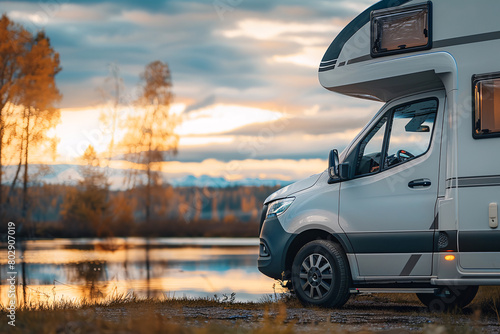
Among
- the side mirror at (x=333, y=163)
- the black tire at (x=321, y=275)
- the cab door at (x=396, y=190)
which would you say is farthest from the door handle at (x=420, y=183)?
the black tire at (x=321, y=275)

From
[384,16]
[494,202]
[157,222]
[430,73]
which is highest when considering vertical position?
[384,16]

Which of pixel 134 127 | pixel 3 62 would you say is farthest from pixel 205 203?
pixel 3 62

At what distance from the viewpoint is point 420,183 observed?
316 inches

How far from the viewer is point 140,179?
136ft

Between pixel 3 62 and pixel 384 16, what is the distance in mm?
26325

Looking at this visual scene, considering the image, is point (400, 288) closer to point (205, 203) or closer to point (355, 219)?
point (355, 219)

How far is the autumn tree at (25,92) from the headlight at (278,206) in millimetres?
21653

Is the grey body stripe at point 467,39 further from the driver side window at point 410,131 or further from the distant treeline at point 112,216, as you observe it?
the distant treeline at point 112,216

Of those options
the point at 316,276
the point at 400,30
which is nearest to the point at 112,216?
the point at 316,276

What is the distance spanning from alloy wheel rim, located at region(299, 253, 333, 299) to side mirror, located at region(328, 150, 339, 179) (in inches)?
42.7

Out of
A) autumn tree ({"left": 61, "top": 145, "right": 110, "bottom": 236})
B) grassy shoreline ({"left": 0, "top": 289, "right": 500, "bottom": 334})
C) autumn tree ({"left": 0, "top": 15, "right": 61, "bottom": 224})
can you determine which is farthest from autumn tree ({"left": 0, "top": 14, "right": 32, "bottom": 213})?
grassy shoreline ({"left": 0, "top": 289, "right": 500, "bottom": 334})

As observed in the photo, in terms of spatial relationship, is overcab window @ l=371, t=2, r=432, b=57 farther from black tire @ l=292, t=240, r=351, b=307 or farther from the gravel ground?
the gravel ground

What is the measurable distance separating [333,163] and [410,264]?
1616mm

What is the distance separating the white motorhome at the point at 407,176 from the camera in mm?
7641
